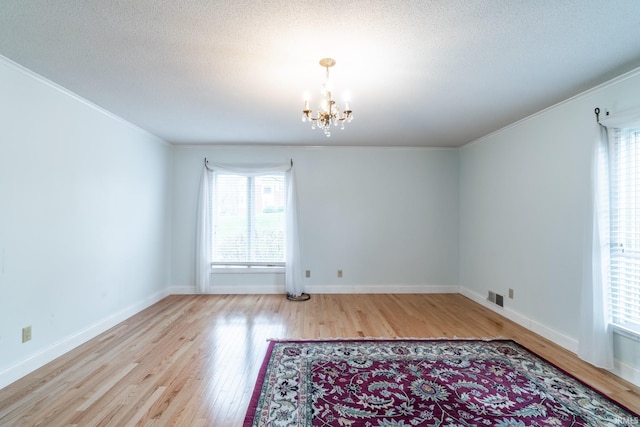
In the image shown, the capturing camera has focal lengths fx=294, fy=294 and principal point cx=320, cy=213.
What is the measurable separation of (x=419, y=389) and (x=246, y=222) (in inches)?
140

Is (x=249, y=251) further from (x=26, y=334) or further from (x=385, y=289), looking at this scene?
(x=26, y=334)

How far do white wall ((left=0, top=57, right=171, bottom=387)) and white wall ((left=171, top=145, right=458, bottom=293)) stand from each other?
3.49 feet

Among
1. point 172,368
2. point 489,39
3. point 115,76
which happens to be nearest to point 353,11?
point 489,39

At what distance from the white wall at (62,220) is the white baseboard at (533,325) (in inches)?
190

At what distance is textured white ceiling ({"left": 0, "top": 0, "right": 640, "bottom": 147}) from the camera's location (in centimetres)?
165

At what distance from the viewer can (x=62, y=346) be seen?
8.98 ft

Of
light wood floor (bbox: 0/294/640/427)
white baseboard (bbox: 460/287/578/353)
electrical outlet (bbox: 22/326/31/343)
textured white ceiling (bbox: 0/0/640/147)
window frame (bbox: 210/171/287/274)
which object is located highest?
textured white ceiling (bbox: 0/0/640/147)

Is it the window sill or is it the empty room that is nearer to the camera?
the empty room

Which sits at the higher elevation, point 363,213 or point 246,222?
point 363,213

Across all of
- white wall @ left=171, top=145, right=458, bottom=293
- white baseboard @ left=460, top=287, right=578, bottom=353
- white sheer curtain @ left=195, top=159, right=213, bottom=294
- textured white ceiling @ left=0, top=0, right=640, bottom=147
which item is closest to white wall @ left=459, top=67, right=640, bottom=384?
white baseboard @ left=460, top=287, right=578, bottom=353

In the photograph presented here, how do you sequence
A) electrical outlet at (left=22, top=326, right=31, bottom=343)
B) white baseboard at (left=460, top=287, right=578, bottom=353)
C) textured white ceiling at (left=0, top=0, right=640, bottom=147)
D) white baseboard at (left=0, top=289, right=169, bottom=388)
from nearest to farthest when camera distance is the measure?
1. textured white ceiling at (left=0, top=0, right=640, bottom=147)
2. white baseboard at (left=0, top=289, right=169, bottom=388)
3. electrical outlet at (left=22, top=326, right=31, bottom=343)
4. white baseboard at (left=460, top=287, right=578, bottom=353)

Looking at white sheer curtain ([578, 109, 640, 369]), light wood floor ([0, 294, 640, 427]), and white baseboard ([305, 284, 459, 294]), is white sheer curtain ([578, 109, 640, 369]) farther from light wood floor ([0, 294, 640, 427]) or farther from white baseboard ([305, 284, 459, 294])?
white baseboard ([305, 284, 459, 294])

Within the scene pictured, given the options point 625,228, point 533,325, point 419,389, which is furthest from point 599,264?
point 419,389

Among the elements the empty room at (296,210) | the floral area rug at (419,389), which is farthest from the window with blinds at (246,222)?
the floral area rug at (419,389)
